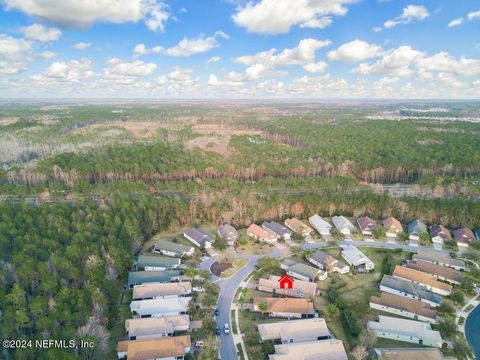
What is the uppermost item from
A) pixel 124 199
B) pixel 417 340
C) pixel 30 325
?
pixel 124 199

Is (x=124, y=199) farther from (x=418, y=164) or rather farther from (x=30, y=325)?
(x=418, y=164)

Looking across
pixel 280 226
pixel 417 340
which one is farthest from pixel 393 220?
pixel 417 340

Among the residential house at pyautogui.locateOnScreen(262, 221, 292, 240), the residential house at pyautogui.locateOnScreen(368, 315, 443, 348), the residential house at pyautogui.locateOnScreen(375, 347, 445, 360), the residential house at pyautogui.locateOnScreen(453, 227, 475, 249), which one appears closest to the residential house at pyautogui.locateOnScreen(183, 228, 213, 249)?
the residential house at pyautogui.locateOnScreen(262, 221, 292, 240)

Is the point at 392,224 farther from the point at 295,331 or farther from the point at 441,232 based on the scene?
the point at 295,331

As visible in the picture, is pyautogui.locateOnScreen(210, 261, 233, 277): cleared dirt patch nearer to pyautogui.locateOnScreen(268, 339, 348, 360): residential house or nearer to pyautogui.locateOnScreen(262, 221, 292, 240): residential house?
pyautogui.locateOnScreen(262, 221, 292, 240): residential house

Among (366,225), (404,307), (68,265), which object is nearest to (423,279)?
(404,307)

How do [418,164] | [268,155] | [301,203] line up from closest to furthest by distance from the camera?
[301,203] → [418,164] → [268,155]

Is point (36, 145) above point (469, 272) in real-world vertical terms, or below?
above
